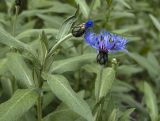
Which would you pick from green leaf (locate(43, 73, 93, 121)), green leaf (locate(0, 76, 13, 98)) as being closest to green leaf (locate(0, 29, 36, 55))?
green leaf (locate(43, 73, 93, 121))

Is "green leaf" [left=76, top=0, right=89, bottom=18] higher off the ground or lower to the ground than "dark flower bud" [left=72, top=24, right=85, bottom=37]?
lower

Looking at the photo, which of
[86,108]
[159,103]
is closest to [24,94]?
[86,108]

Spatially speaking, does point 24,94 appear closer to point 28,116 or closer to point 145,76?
point 28,116

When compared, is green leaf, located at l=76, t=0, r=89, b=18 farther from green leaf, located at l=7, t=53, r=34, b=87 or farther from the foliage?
green leaf, located at l=7, t=53, r=34, b=87

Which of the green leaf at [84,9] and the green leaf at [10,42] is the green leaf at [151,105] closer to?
the green leaf at [84,9]

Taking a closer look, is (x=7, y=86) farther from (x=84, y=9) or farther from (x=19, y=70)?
(x=84, y=9)

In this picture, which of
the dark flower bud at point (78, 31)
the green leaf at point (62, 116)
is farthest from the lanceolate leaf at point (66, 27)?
the green leaf at point (62, 116)

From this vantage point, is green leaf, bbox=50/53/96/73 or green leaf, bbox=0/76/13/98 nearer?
green leaf, bbox=50/53/96/73

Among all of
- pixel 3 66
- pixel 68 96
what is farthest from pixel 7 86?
pixel 68 96

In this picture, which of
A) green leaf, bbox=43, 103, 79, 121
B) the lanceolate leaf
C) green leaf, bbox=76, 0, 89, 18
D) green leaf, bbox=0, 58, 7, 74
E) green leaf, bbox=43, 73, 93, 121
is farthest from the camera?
green leaf, bbox=76, 0, 89, 18
